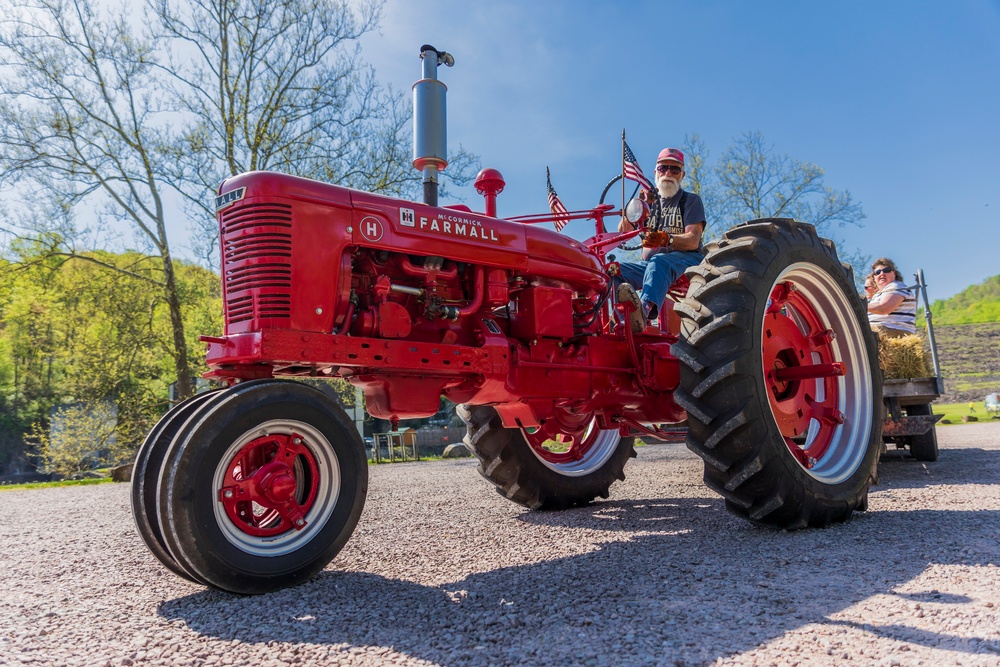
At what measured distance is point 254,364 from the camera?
8.58 ft

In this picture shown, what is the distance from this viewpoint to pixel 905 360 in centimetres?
620

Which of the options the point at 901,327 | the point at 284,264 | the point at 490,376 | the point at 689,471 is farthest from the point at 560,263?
the point at 901,327

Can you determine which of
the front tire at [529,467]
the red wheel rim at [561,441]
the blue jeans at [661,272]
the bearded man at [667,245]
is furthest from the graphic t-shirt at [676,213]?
the front tire at [529,467]

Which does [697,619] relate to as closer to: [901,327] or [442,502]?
[442,502]

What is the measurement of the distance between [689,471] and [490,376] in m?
4.38

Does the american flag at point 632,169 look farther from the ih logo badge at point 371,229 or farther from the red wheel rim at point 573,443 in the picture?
the ih logo badge at point 371,229

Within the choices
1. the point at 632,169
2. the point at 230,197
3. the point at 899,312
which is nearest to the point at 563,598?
the point at 230,197

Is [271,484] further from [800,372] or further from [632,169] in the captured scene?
[632,169]

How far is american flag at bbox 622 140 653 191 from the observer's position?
168 inches

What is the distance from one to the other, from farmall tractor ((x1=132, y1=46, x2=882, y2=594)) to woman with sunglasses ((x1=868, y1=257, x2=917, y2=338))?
3.05m

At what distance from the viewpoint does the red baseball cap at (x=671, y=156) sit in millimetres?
4758

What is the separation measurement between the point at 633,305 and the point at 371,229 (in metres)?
1.81

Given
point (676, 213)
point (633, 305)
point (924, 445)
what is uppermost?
point (676, 213)

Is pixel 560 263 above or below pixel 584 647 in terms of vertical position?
above
